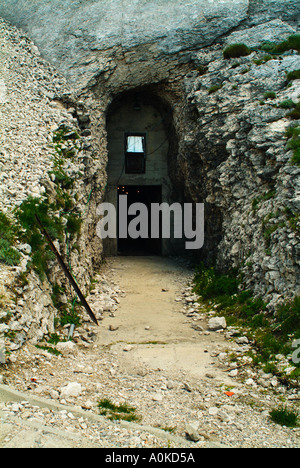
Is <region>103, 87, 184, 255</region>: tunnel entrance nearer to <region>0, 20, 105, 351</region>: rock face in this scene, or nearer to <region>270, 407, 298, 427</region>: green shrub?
<region>0, 20, 105, 351</region>: rock face

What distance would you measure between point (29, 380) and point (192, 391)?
8.94ft

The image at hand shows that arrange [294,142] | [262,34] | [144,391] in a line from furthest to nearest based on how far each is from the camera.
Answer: [262,34] < [294,142] < [144,391]

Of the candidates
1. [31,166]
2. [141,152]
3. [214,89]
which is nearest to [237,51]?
[214,89]

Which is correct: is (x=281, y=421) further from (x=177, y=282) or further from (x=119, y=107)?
(x=119, y=107)

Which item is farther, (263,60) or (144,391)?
(263,60)

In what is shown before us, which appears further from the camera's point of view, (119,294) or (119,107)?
(119,107)

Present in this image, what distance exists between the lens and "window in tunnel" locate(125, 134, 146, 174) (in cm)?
2069

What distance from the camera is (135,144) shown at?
20875 mm

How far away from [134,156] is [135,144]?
2.62 ft

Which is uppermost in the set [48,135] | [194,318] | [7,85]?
[7,85]

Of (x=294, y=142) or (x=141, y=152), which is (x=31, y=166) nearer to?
(x=294, y=142)

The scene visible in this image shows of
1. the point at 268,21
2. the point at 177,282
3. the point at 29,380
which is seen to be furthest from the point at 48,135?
the point at 268,21
